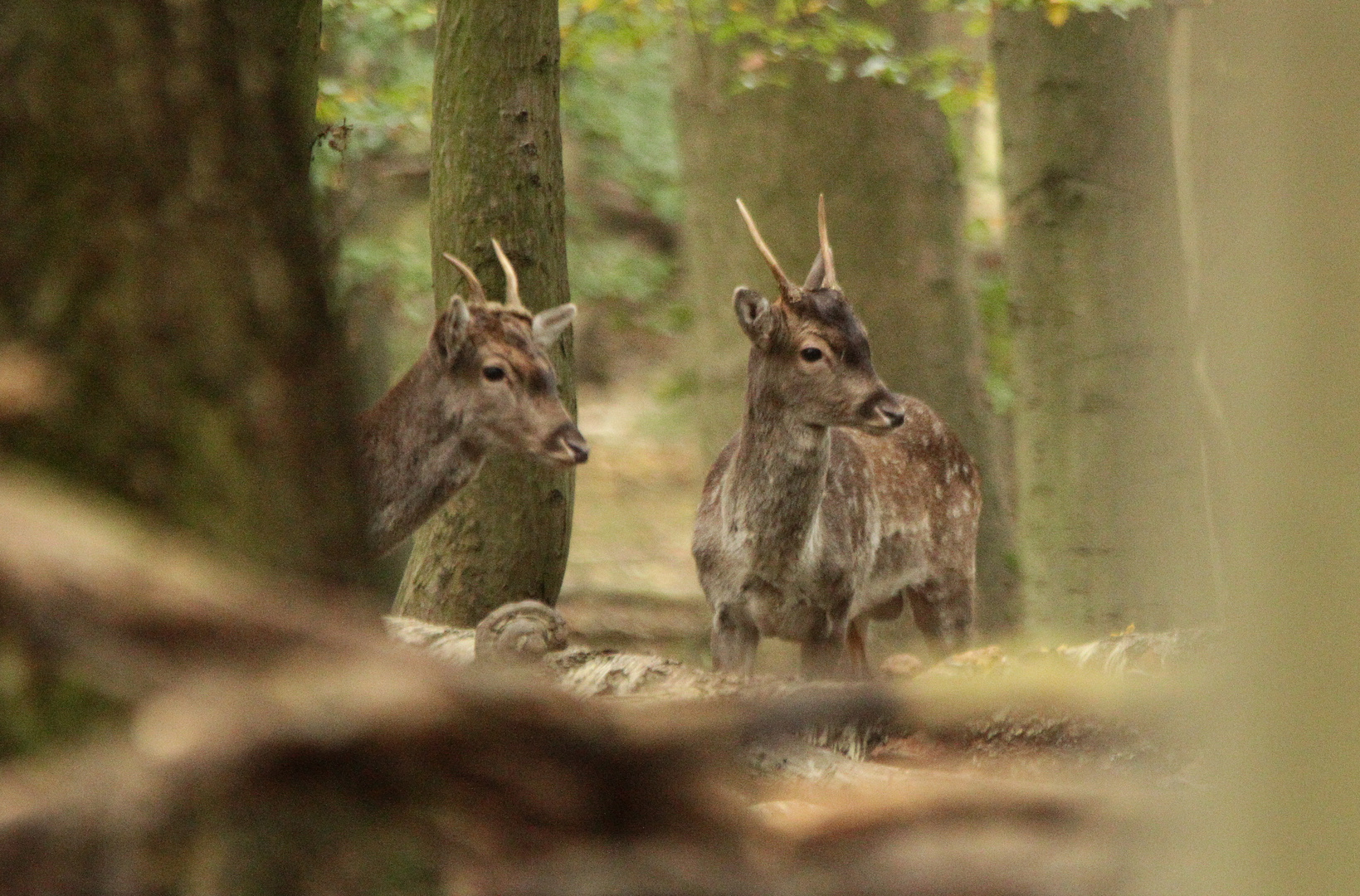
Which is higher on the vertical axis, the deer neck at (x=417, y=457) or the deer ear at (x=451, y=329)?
the deer ear at (x=451, y=329)

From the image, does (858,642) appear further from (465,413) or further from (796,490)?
(465,413)

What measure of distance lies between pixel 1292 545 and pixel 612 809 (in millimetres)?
465

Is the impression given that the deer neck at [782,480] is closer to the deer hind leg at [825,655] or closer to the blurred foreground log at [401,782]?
the deer hind leg at [825,655]

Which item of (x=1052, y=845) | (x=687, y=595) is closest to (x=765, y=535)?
(x=1052, y=845)

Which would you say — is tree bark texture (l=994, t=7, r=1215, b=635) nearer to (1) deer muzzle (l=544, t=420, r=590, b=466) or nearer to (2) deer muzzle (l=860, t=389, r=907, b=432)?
(2) deer muzzle (l=860, t=389, r=907, b=432)

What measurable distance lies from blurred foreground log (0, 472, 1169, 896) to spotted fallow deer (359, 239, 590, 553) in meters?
5.61

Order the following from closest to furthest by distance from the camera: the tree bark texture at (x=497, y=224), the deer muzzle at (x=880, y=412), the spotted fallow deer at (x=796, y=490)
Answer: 1. the tree bark texture at (x=497, y=224)
2. the deer muzzle at (x=880, y=412)
3. the spotted fallow deer at (x=796, y=490)

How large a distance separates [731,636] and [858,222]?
418 centimetres

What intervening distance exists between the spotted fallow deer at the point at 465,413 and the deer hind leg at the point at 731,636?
160cm

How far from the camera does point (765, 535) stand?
7.88 m

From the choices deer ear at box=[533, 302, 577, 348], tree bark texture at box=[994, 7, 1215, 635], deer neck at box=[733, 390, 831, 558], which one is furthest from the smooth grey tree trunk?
tree bark texture at box=[994, 7, 1215, 635]

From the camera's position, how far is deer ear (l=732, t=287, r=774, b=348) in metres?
7.75

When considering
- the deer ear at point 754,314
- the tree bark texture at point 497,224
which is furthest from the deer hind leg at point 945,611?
the tree bark texture at point 497,224

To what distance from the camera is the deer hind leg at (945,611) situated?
9.70 m
